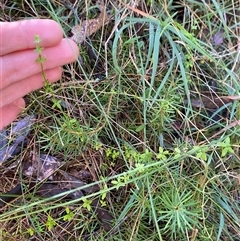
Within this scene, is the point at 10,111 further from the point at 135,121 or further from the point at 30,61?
the point at 135,121

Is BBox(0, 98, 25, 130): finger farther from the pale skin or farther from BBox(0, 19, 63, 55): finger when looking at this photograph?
BBox(0, 19, 63, 55): finger

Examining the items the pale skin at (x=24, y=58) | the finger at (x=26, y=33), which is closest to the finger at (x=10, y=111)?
the pale skin at (x=24, y=58)

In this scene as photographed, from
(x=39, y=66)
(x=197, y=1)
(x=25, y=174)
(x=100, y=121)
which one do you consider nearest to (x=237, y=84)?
(x=197, y=1)

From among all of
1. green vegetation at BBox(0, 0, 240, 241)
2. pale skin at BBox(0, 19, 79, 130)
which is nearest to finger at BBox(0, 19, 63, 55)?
pale skin at BBox(0, 19, 79, 130)

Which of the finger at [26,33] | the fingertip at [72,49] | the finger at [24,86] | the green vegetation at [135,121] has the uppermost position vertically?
the finger at [26,33]

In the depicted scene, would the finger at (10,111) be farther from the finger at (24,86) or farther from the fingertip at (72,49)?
the fingertip at (72,49)

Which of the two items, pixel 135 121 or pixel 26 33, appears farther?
pixel 135 121

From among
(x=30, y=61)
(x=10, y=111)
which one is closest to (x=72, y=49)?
(x=30, y=61)
